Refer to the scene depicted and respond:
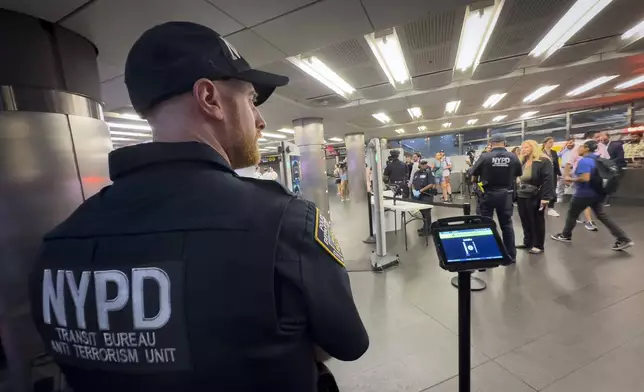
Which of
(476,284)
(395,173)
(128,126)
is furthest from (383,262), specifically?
(128,126)

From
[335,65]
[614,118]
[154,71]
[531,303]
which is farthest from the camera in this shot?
[614,118]

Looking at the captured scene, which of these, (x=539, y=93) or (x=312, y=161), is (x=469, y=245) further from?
(x=539, y=93)

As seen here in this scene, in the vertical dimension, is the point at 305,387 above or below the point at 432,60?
below

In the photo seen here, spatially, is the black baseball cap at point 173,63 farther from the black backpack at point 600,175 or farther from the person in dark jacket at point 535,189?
the black backpack at point 600,175

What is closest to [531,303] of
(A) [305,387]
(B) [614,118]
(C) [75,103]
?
(A) [305,387]

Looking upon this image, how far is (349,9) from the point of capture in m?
2.16

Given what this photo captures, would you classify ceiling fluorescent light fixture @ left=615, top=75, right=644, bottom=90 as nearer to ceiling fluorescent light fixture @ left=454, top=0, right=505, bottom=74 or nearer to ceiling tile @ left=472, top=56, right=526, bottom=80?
ceiling tile @ left=472, top=56, right=526, bottom=80

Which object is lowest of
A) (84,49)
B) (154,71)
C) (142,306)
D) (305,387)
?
(305,387)

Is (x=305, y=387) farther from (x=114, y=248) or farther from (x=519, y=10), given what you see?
(x=519, y=10)

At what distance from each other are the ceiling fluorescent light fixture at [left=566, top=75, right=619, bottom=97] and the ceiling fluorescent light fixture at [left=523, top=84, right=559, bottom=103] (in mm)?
632

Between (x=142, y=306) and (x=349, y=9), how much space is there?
2.40m

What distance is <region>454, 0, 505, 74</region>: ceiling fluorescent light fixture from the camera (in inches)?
110

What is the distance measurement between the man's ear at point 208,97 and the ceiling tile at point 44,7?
1807mm

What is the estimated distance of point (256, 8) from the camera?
2025 millimetres
